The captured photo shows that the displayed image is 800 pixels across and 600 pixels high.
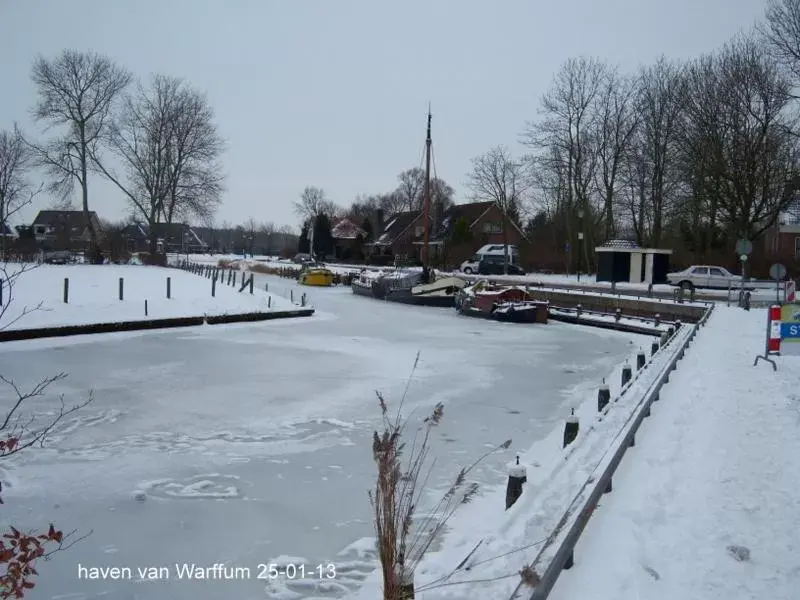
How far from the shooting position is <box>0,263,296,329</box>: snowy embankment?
18438 millimetres

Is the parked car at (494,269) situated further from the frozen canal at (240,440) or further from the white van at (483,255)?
the frozen canal at (240,440)

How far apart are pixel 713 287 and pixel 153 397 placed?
3109cm

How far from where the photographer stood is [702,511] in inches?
201

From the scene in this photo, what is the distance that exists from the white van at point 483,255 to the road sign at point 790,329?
121ft

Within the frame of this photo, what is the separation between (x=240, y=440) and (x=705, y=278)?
3177cm

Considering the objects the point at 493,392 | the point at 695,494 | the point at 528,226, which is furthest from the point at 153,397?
the point at 528,226

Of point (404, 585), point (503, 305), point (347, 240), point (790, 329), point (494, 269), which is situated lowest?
point (404, 585)

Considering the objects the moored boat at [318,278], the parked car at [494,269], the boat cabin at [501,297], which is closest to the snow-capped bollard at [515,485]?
the boat cabin at [501,297]

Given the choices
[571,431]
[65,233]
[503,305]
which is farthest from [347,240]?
[571,431]

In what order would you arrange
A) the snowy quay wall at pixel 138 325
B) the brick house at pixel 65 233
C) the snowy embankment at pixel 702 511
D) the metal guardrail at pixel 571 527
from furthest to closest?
the brick house at pixel 65 233
the snowy quay wall at pixel 138 325
the snowy embankment at pixel 702 511
the metal guardrail at pixel 571 527

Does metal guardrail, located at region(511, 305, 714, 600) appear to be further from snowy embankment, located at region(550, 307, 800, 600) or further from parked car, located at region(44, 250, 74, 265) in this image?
parked car, located at region(44, 250, 74, 265)

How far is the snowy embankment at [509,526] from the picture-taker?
419cm

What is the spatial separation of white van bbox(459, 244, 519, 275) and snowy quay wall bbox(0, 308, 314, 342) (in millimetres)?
25124

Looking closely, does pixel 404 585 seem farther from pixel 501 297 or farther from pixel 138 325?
pixel 501 297
